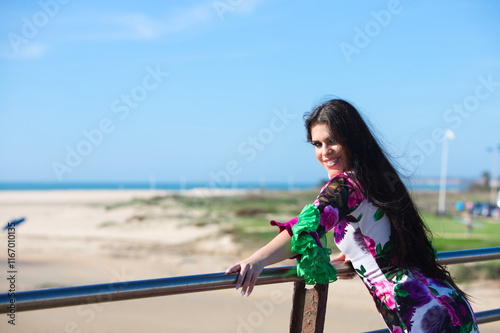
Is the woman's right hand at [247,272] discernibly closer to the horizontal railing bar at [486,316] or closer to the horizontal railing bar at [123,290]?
the horizontal railing bar at [123,290]

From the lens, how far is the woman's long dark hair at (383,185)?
63.7 inches

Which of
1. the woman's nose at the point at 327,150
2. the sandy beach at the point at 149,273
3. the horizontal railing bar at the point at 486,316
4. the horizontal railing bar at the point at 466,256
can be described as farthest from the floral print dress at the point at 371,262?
the sandy beach at the point at 149,273

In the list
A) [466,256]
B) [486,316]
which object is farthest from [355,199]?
[486,316]

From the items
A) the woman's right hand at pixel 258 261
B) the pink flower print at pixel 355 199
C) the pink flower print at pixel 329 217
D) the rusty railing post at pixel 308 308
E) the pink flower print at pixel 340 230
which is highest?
the pink flower print at pixel 355 199

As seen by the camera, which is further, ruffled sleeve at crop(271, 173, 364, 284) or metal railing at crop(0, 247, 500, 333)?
ruffled sleeve at crop(271, 173, 364, 284)

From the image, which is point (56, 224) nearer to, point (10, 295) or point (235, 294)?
point (235, 294)

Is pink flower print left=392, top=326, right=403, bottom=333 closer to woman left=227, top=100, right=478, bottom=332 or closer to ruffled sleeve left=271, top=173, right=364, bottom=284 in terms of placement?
woman left=227, top=100, right=478, bottom=332

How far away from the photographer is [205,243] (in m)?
18.7

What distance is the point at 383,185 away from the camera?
5.48 ft

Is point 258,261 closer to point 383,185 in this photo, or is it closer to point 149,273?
point 383,185

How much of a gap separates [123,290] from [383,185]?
857 mm

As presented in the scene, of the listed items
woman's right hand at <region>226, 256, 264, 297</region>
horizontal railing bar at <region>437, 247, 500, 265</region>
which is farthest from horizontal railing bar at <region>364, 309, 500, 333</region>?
woman's right hand at <region>226, 256, 264, 297</region>

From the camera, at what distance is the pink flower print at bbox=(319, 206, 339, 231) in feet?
5.01

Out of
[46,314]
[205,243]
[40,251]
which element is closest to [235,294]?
[46,314]
